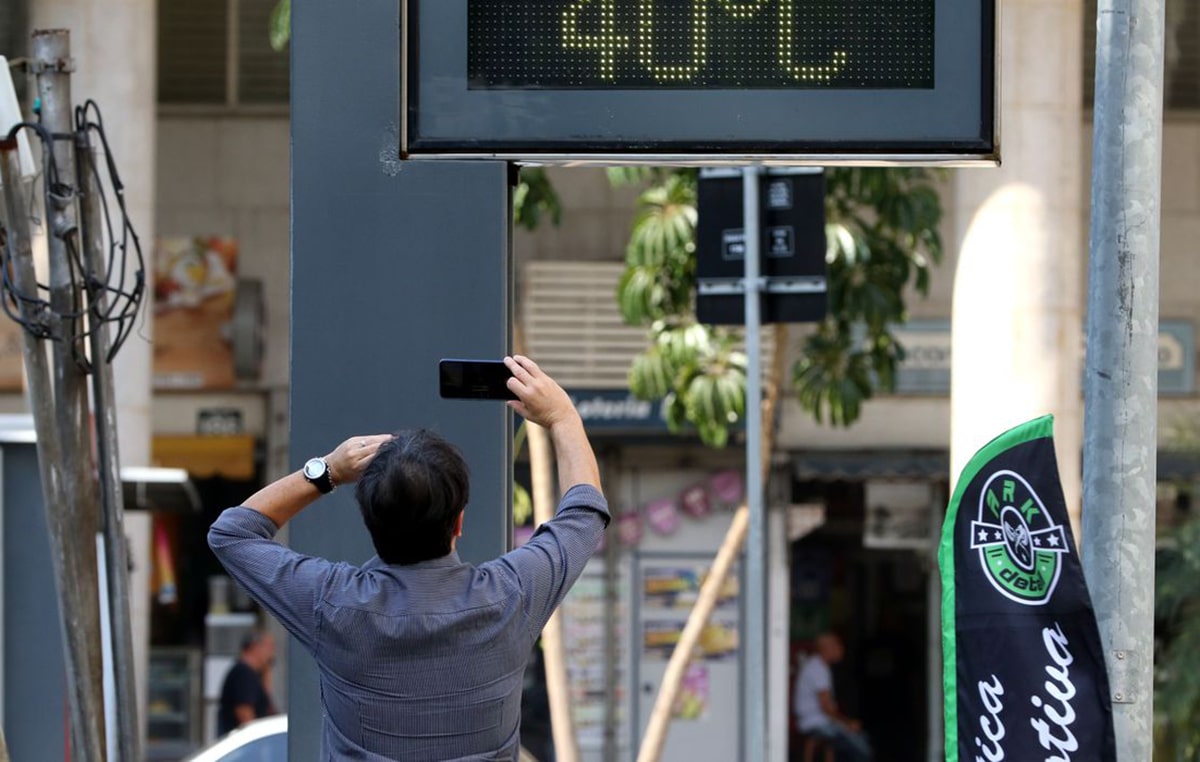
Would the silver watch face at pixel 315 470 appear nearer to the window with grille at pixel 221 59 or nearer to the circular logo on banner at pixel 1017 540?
the circular logo on banner at pixel 1017 540

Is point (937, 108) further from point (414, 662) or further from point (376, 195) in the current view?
point (414, 662)

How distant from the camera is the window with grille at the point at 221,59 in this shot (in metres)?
16.9

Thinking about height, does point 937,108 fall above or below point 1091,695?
above

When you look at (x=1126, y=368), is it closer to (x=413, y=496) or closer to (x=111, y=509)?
(x=111, y=509)

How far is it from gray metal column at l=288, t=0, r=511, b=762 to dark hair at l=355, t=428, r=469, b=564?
0.82 meters

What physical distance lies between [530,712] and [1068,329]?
22.2ft

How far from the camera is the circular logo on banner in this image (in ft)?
15.7

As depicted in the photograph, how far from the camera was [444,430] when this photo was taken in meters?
3.53

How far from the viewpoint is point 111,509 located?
4.97 meters

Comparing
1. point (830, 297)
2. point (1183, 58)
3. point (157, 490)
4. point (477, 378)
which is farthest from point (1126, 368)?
point (1183, 58)

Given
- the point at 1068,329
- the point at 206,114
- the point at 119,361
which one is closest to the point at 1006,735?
the point at 1068,329

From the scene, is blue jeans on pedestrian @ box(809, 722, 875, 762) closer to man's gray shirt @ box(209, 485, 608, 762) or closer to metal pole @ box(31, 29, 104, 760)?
metal pole @ box(31, 29, 104, 760)

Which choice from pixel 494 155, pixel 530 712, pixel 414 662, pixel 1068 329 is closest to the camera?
pixel 414 662

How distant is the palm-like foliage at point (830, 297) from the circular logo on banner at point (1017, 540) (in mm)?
5122
